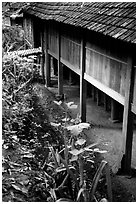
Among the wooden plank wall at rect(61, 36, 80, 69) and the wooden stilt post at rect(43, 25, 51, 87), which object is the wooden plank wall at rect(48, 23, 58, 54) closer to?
the wooden stilt post at rect(43, 25, 51, 87)

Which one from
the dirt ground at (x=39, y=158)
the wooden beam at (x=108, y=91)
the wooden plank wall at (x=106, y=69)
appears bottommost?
the dirt ground at (x=39, y=158)

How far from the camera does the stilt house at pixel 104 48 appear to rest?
4.55 meters

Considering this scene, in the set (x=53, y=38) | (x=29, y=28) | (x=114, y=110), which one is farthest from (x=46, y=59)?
(x=114, y=110)

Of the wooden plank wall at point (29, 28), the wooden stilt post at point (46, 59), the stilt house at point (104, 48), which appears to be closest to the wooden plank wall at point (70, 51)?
the stilt house at point (104, 48)

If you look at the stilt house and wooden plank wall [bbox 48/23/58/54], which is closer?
the stilt house

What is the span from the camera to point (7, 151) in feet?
14.1

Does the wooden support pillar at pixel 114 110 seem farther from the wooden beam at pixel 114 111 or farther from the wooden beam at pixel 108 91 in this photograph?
the wooden beam at pixel 108 91

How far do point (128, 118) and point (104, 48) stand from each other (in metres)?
1.49

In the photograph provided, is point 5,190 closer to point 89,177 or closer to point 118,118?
point 89,177

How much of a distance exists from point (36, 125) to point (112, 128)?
1911 mm

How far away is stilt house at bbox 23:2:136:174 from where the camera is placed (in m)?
4.55

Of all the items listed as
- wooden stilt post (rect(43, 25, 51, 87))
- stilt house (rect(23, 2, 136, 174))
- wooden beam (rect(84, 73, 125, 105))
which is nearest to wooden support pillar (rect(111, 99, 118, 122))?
stilt house (rect(23, 2, 136, 174))

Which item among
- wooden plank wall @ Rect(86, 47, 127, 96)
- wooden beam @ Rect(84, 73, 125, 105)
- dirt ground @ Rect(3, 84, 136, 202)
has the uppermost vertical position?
wooden plank wall @ Rect(86, 47, 127, 96)

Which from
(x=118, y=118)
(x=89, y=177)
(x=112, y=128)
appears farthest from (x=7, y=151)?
(x=118, y=118)
